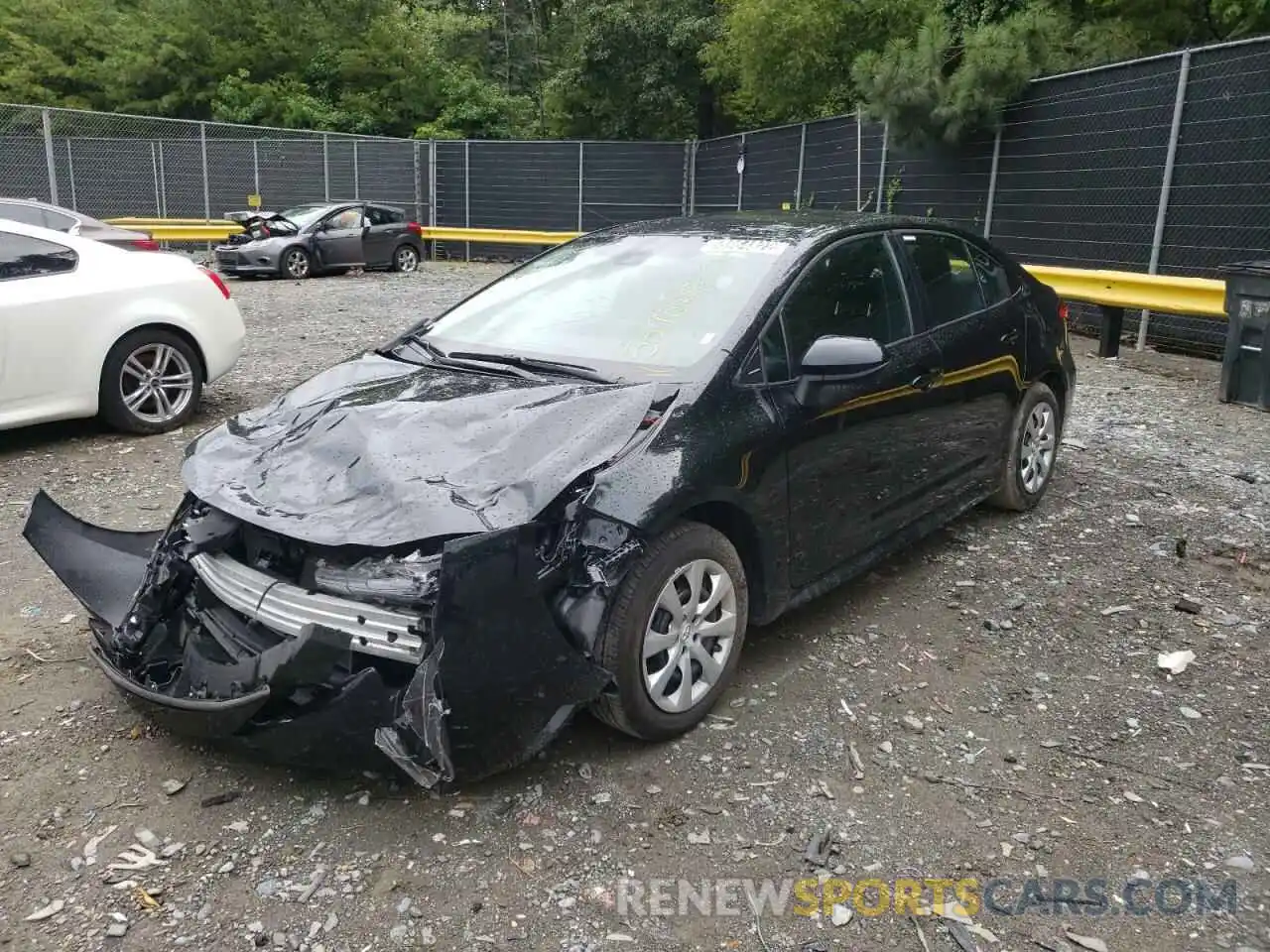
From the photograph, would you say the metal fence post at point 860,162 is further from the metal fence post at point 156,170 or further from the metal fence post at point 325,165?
the metal fence post at point 156,170

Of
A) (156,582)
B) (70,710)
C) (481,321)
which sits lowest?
(70,710)

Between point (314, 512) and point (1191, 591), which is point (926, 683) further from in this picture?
point (314, 512)

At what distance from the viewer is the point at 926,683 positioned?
3820 millimetres

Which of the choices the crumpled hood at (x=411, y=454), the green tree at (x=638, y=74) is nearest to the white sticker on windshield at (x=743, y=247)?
the crumpled hood at (x=411, y=454)

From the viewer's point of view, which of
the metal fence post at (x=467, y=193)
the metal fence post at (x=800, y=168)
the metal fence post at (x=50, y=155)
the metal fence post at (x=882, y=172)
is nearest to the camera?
the metal fence post at (x=882, y=172)

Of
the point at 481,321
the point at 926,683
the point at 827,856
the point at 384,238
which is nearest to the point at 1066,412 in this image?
the point at 926,683

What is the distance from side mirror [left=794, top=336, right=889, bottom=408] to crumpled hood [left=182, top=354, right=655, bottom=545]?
2.07 ft

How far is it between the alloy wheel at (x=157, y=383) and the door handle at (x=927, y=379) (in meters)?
5.02

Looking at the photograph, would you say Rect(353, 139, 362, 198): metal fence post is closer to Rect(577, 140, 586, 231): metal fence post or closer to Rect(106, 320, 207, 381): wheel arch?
Rect(577, 140, 586, 231): metal fence post

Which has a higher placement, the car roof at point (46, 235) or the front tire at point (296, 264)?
the car roof at point (46, 235)

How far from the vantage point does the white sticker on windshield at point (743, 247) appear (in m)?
4.12

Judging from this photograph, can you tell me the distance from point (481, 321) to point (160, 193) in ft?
68.7

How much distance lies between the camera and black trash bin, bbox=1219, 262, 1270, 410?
759 centimetres

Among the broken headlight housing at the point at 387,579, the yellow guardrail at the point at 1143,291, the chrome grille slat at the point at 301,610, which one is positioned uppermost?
the yellow guardrail at the point at 1143,291
